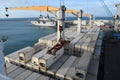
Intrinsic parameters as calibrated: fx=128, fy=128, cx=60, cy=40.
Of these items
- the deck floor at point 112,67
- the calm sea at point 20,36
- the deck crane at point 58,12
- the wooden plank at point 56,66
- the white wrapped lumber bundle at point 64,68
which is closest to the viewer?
the white wrapped lumber bundle at point 64,68

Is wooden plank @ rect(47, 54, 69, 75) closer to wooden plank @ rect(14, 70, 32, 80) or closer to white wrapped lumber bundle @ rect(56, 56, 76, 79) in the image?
white wrapped lumber bundle @ rect(56, 56, 76, 79)

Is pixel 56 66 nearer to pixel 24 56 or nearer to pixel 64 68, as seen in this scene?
pixel 64 68

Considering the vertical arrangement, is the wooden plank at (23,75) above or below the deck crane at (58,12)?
below

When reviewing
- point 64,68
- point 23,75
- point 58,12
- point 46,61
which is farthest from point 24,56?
point 58,12

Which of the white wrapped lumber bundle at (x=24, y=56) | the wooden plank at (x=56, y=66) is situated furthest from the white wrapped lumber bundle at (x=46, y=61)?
the white wrapped lumber bundle at (x=24, y=56)

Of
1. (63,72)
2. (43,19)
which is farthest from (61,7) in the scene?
(43,19)

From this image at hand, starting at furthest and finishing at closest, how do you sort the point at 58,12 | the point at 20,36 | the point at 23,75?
the point at 20,36 < the point at 58,12 < the point at 23,75

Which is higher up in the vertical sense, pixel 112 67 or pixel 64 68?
pixel 64 68

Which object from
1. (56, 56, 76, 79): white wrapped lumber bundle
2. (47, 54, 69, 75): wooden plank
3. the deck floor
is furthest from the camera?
the deck floor

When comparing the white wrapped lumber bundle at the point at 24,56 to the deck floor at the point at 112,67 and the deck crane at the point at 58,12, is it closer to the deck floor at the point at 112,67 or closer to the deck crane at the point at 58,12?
the deck crane at the point at 58,12

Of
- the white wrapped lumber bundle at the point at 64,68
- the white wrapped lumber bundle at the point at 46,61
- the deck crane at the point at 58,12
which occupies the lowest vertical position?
the white wrapped lumber bundle at the point at 64,68

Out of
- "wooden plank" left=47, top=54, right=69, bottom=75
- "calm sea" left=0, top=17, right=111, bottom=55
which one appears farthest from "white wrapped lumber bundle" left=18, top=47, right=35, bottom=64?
"calm sea" left=0, top=17, right=111, bottom=55

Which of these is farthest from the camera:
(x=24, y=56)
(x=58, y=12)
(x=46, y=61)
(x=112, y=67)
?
(x=58, y=12)

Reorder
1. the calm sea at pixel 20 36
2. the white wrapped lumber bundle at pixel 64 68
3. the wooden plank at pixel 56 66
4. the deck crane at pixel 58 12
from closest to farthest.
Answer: the white wrapped lumber bundle at pixel 64 68 → the wooden plank at pixel 56 66 → the deck crane at pixel 58 12 → the calm sea at pixel 20 36
